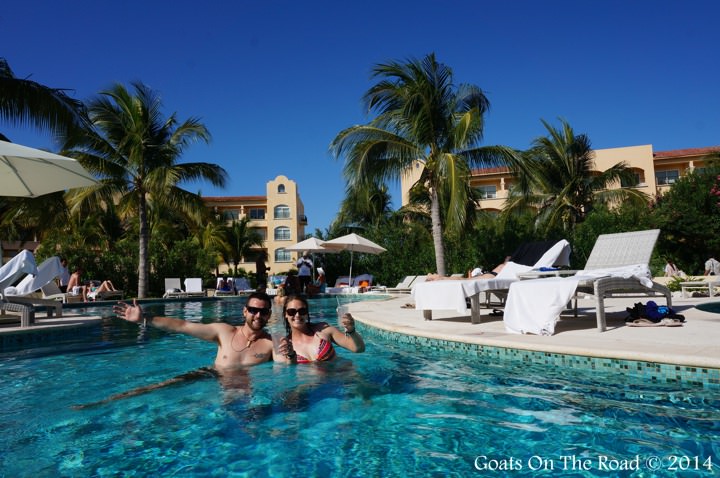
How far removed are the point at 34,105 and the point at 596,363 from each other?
12.3 m

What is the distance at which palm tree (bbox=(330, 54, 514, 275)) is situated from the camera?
13.7m

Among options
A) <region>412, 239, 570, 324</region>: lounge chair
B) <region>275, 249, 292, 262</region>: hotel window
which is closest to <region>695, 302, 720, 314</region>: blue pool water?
<region>412, 239, 570, 324</region>: lounge chair

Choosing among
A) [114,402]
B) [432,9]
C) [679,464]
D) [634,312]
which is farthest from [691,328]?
[432,9]

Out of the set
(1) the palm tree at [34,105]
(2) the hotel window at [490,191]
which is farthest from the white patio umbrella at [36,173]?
(2) the hotel window at [490,191]

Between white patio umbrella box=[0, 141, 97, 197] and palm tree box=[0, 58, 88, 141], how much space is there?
11.1ft

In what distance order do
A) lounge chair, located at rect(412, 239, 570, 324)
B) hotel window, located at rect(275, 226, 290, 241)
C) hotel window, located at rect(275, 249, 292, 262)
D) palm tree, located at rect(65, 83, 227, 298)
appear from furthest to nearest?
1. hotel window, located at rect(275, 226, 290, 241)
2. hotel window, located at rect(275, 249, 292, 262)
3. palm tree, located at rect(65, 83, 227, 298)
4. lounge chair, located at rect(412, 239, 570, 324)

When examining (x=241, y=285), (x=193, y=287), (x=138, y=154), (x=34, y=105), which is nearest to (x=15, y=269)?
(x=34, y=105)

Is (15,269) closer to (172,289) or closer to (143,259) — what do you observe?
(143,259)

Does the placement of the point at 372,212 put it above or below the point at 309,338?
above

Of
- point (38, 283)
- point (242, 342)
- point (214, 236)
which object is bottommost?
point (242, 342)

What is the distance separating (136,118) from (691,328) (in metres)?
17.8

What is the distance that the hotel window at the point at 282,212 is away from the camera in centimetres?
4894

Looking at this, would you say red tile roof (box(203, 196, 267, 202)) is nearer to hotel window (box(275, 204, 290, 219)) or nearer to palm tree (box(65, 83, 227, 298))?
hotel window (box(275, 204, 290, 219))

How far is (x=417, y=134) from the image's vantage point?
13.8 m
